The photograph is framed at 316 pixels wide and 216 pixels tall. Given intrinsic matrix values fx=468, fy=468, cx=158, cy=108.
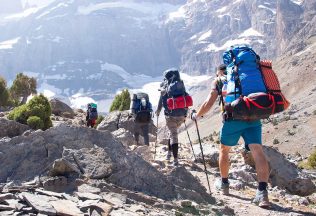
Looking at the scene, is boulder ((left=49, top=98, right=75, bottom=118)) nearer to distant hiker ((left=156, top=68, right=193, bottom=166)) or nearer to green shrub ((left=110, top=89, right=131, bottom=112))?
green shrub ((left=110, top=89, right=131, bottom=112))

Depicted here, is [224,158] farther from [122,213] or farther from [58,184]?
[58,184]

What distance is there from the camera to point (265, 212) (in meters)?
7.60

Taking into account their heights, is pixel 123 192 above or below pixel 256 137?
below

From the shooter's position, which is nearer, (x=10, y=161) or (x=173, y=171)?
(x=10, y=161)

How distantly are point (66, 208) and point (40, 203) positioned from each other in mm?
328

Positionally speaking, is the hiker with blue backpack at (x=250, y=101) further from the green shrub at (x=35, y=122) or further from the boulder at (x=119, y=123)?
the boulder at (x=119, y=123)

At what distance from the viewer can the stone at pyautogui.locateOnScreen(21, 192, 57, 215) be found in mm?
5627

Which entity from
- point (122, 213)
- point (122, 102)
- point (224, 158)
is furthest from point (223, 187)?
point (122, 102)

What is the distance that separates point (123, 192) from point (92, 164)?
0.83 metres

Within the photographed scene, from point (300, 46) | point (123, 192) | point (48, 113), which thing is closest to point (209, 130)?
point (300, 46)

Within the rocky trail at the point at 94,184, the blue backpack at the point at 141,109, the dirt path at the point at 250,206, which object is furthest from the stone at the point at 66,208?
the blue backpack at the point at 141,109

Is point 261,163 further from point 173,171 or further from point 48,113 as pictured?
point 48,113

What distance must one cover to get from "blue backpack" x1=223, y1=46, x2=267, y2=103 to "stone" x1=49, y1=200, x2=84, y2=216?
10.2ft

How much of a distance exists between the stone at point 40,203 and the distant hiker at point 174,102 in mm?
6043
